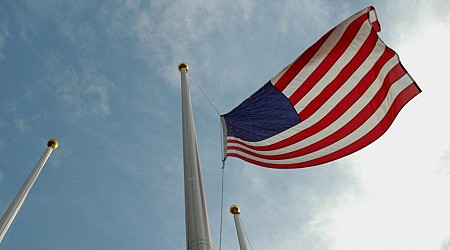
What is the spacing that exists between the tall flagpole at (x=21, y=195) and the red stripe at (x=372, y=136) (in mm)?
6963

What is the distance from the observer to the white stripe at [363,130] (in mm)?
11039

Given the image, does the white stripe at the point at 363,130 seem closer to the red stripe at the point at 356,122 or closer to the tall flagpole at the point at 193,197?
the red stripe at the point at 356,122

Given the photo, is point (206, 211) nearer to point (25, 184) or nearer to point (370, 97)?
point (370, 97)

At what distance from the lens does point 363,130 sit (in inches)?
447

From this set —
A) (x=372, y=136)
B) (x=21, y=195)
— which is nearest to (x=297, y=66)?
(x=372, y=136)

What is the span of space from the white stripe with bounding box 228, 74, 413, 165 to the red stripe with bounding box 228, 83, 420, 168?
3.0 inches

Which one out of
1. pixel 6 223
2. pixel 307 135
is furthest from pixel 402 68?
pixel 6 223

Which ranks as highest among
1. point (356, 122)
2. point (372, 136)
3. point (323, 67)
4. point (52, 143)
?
point (52, 143)

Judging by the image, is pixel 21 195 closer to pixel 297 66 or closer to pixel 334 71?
pixel 297 66

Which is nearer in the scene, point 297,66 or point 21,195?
point 297,66

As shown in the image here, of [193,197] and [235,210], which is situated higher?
[235,210]

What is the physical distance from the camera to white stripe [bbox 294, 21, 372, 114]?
443 inches

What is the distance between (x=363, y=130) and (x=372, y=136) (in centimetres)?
27

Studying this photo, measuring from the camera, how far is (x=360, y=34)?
11211 millimetres
